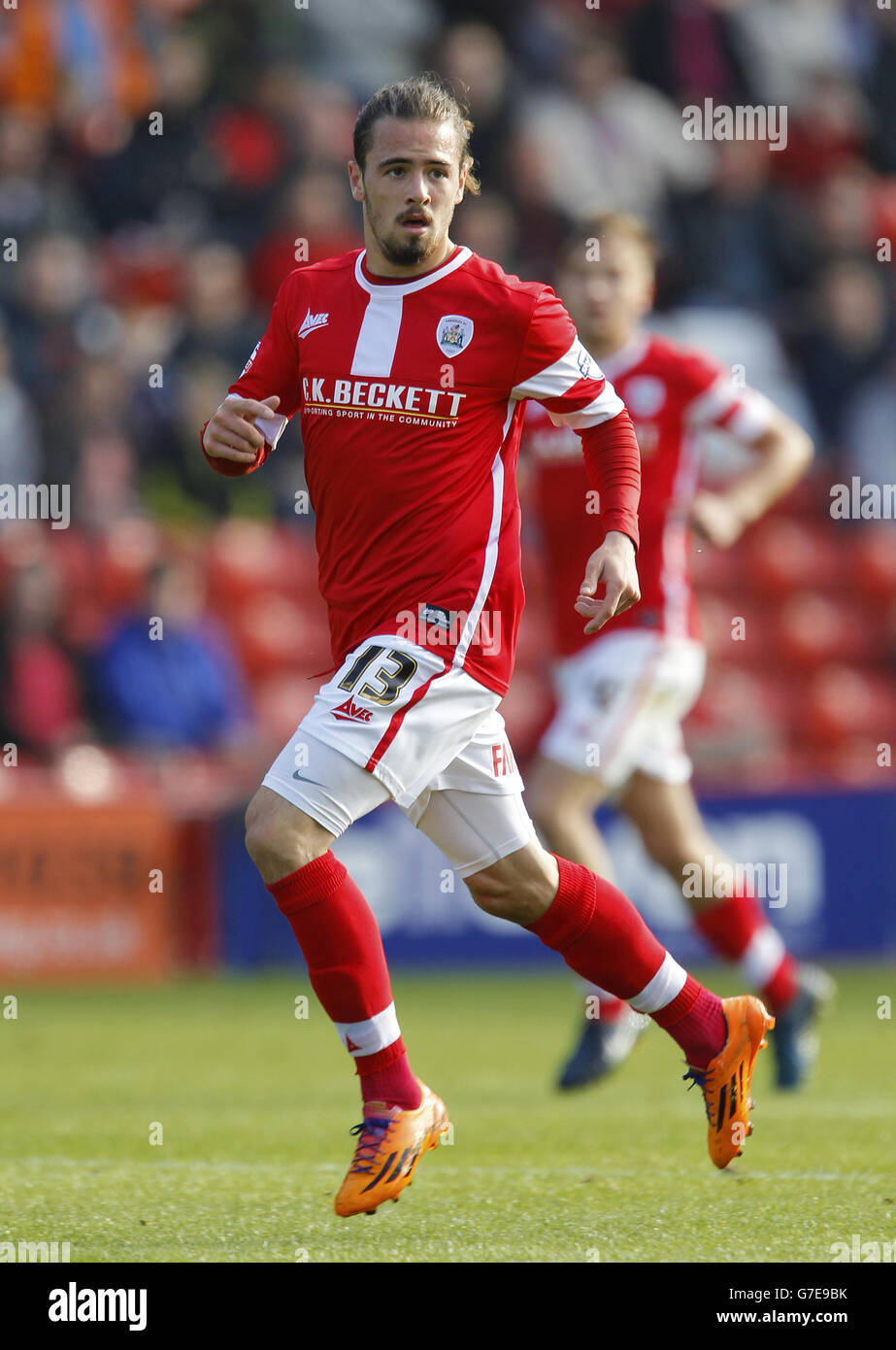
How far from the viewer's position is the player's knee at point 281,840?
4289 mm

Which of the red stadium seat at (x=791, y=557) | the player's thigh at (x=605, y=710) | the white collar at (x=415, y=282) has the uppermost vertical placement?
the red stadium seat at (x=791, y=557)

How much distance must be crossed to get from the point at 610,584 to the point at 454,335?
665 millimetres

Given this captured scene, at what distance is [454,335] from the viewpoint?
445 cm

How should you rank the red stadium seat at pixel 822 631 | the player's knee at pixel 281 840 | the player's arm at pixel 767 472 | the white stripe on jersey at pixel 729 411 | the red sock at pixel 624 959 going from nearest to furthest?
the player's knee at pixel 281 840 < the red sock at pixel 624 959 < the player's arm at pixel 767 472 < the white stripe on jersey at pixel 729 411 < the red stadium seat at pixel 822 631

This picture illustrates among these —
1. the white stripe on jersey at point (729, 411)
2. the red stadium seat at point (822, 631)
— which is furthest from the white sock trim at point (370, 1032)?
the red stadium seat at point (822, 631)

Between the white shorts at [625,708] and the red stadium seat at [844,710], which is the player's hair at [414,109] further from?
the red stadium seat at [844,710]

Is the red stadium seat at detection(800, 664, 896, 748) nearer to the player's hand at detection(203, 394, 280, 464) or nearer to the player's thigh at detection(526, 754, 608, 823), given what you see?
the player's thigh at detection(526, 754, 608, 823)

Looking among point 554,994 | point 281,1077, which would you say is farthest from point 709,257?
point 281,1077

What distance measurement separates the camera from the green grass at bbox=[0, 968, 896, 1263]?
418 centimetres

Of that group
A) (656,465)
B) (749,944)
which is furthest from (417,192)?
(749,944)

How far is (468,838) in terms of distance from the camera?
4.52 metres

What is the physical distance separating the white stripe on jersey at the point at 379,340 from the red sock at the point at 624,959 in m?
1.21
